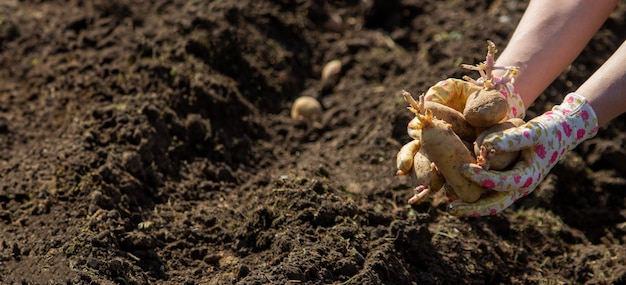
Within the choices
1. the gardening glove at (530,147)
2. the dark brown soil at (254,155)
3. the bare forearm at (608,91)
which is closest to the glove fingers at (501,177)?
the gardening glove at (530,147)

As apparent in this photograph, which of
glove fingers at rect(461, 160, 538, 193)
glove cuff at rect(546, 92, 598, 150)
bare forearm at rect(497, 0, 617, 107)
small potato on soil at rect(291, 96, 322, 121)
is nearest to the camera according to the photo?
glove fingers at rect(461, 160, 538, 193)

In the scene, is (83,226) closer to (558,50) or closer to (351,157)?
(351,157)

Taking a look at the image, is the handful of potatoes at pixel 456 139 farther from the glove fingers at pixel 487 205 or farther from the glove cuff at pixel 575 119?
the glove cuff at pixel 575 119

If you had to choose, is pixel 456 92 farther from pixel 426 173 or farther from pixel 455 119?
pixel 426 173

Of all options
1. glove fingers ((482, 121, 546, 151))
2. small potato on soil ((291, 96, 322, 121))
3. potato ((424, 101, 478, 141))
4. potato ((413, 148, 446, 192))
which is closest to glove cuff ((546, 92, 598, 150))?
glove fingers ((482, 121, 546, 151))

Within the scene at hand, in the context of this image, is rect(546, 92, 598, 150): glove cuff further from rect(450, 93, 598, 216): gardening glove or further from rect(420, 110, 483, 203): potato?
rect(420, 110, 483, 203): potato

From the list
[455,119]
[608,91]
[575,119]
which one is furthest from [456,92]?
[608,91]
